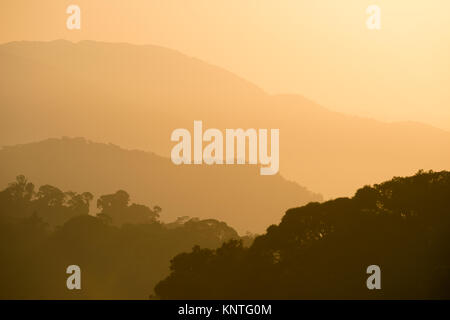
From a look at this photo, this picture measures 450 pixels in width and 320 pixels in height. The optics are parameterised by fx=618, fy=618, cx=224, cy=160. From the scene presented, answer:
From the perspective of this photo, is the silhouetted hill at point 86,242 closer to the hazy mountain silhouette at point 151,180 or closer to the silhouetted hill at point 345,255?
the hazy mountain silhouette at point 151,180

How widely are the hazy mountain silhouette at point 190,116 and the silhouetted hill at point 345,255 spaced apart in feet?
93.1

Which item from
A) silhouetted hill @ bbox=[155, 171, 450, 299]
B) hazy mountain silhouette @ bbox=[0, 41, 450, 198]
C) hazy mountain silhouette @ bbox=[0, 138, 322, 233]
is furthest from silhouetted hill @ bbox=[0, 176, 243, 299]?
silhouetted hill @ bbox=[155, 171, 450, 299]

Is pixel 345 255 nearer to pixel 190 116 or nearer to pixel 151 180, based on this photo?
pixel 190 116

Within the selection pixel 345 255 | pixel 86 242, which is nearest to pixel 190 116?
pixel 86 242

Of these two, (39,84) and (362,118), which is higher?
(39,84)

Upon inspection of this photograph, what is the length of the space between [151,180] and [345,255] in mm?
45907

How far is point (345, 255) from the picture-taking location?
770 inches

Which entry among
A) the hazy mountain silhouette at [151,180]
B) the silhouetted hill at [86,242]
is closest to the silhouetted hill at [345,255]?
the silhouetted hill at [86,242]

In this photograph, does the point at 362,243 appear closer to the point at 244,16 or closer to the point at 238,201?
the point at 244,16

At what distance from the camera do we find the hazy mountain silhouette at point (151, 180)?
58.9 m

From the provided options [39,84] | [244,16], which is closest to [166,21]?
[244,16]

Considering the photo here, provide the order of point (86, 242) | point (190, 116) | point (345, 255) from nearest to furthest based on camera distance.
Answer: point (345, 255) → point (86, 242) → point (190, 116)
